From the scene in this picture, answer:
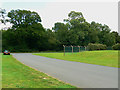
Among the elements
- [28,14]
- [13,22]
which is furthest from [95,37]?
[13,22]

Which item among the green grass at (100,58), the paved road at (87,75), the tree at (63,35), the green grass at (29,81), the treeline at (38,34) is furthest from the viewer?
the tree at (63,35)

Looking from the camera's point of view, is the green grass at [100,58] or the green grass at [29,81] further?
the green grass at [100,58]

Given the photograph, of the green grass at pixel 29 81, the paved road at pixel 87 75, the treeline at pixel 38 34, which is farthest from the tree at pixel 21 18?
the green grass at pixel 29 81

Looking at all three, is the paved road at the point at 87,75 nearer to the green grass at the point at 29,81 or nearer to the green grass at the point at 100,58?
the green grass at the point at 29,81

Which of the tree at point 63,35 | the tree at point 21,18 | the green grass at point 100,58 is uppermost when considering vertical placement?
the tree at point 21,18

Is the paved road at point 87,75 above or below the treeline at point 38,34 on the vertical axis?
below

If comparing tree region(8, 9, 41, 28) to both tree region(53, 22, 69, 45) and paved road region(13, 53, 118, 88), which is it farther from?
paved road region(13, 53, 118, 88)

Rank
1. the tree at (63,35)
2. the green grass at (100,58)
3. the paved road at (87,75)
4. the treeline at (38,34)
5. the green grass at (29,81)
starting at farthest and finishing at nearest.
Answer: the tree at (63,35) → the treeline at (38,34) → the green grass at (100,58) → the paved road at (87,75) → the green grass at (29,81)

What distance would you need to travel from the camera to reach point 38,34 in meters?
62.4

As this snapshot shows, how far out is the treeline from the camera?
204ft

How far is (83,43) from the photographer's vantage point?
227 feet

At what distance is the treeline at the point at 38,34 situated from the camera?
62.2 metres

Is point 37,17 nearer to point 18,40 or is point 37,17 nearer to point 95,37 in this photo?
point 18,40

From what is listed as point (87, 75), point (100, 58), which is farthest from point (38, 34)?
point (87, 75)
